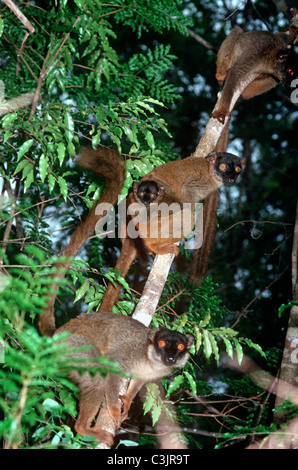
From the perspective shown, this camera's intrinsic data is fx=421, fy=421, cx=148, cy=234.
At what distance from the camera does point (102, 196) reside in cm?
383

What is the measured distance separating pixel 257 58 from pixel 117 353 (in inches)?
167

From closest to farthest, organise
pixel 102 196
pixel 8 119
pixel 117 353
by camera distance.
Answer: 1. pixel 8 119
2. pixel 117 353
3. pixel 102 196

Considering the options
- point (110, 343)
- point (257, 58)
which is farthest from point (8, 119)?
point (257, 58)

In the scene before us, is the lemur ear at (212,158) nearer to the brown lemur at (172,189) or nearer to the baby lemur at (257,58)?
the brown lemur at (172,189)

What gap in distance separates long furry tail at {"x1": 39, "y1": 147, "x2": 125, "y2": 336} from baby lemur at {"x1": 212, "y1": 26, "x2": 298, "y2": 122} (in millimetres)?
2103

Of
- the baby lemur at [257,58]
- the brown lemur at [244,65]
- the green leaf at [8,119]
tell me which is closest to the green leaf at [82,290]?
the brown lemur at [244,65]

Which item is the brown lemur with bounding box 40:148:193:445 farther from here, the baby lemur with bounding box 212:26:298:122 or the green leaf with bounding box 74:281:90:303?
the baby lemur with bounding box 212:26:298:122

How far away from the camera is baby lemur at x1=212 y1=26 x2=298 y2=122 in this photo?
5.41m

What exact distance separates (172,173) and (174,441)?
2863 mm

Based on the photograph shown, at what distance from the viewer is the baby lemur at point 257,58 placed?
5406mm

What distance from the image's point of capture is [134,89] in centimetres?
597

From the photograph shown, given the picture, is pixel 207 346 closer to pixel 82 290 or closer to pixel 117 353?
pixel 117 353

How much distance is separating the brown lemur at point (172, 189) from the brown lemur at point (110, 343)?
772 mm
